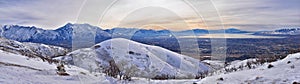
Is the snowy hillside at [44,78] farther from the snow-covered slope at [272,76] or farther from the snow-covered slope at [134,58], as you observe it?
the snow-covered slope at [134,58]

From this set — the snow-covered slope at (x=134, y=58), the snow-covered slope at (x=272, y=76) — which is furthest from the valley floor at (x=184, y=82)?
the snow-covered slope at (x=134, y=58)

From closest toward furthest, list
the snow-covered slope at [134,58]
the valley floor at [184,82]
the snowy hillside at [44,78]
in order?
the valley floor at [184,82]
the snowy hillside at [44,78]
the snow-covered slope at [134,58]

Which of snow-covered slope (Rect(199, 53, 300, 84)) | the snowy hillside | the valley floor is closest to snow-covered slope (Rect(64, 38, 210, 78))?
the snowy hillside

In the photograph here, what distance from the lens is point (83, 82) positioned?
19.2 metres

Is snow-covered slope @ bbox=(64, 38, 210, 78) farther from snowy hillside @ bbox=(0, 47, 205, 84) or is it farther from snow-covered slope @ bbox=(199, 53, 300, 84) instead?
snow-covered slope @ bbox=(199, 53, 300, 84)

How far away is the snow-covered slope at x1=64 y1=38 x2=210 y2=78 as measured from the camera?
6488 cm

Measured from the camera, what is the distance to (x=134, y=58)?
69.1 meters

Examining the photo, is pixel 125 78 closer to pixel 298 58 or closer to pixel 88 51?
pixel 298 58

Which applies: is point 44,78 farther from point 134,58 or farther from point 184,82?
point 134,58

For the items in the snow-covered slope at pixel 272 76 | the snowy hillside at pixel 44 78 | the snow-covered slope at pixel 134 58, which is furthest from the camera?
the snow-covered slope at pixel 134 58

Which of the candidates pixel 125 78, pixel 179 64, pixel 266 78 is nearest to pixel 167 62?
pixel 179 64

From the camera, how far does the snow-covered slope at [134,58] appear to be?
64875mm

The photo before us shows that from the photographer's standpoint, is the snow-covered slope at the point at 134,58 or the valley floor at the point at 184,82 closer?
the valley floor at the point at 184,82

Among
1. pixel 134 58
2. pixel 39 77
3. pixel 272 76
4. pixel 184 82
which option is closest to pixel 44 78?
pixel 39 77
